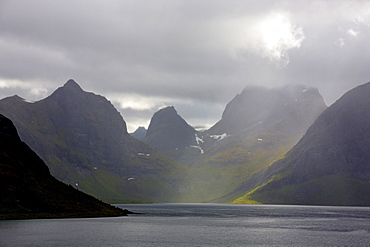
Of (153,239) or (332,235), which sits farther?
(332,235)

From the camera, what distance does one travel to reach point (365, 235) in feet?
418

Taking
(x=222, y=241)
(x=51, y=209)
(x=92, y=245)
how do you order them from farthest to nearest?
(x=51, y=209)
(x=222, y=241)
(x=92, y=245)

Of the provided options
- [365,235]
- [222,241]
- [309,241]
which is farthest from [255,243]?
[365,235]

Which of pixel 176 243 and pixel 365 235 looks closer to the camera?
pixel 176 243

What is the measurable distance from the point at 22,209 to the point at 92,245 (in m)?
77.6

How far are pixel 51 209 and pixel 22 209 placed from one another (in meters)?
14.5

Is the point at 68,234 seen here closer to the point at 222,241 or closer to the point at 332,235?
the point at 222,241

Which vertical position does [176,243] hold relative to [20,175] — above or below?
below

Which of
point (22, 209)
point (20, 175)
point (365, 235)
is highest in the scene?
point (20, 175)

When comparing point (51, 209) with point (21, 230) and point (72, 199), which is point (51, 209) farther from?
point (21, 230)

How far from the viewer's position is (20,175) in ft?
606

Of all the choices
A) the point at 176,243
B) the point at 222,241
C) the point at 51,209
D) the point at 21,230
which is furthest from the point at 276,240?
the point at 51,209

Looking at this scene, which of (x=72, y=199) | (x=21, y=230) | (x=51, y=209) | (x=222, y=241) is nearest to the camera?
(x=222, y=241)

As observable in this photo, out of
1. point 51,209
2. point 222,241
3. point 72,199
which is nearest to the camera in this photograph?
point 222,241
